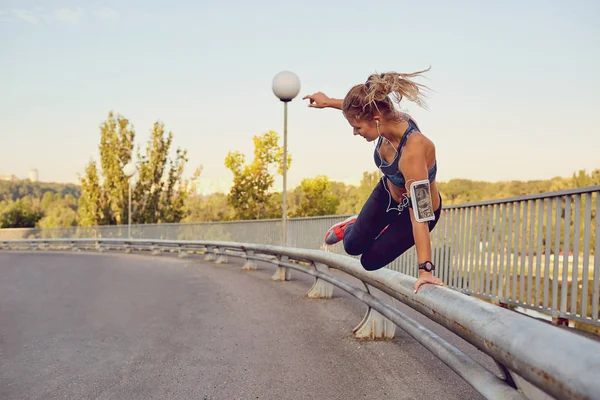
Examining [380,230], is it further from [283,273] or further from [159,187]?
[159,187]

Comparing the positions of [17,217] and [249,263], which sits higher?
[17,217]

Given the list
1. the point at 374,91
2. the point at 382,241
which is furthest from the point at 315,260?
the point at 374,91

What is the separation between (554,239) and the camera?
20.1 feet

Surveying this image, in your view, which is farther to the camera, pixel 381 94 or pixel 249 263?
pixel 249 263

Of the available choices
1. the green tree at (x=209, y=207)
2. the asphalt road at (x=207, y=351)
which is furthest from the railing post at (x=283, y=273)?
the green tree at (x=209, y=207)

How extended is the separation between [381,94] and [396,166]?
48 cm

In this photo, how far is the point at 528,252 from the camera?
6.51 metres

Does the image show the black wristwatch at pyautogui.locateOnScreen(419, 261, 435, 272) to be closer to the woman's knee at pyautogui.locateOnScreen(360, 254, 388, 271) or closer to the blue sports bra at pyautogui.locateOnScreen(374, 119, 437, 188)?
the blue sports bra at pyautogui.locateOnScreen(374, 119, 437, 188)

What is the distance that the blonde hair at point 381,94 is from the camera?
12.4 feet

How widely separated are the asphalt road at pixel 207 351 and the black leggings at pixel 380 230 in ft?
2.94

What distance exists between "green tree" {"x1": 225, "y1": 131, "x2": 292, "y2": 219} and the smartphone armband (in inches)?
1454

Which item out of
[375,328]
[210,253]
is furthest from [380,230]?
[210,253]

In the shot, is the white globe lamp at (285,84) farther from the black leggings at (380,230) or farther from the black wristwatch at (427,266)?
the black wristwatch at (427,266)

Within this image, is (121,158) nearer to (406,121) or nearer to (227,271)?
(227,271)
